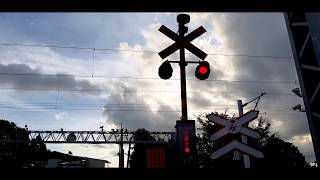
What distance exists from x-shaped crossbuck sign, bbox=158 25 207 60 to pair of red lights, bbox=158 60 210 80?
267mm

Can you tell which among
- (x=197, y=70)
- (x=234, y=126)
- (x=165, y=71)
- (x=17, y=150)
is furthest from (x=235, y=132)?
(x=17, y=150)

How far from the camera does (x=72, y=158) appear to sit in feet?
163

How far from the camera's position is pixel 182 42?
25.0 ft

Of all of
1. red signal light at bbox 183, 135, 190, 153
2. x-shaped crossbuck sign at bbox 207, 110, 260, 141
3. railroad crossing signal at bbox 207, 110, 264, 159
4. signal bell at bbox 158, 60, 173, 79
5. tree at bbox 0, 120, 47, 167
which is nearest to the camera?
red signal light at bbox 183, 135, 190, 153

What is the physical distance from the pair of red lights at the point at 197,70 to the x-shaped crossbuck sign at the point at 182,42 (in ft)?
0.88

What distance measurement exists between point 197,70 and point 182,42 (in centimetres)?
84

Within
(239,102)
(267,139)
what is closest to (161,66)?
(239,102)

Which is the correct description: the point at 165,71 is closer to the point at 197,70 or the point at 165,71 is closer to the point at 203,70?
the point at 197,70

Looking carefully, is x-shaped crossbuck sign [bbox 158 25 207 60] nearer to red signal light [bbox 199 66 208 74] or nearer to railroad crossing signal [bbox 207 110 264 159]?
red signal light [bbox 199 66 208 74]

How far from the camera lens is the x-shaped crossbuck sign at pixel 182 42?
7.64 meters

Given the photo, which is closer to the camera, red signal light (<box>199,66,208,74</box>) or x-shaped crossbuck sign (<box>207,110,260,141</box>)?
x-shaped crossbuck sign (<box>207,110,260,141</box>)

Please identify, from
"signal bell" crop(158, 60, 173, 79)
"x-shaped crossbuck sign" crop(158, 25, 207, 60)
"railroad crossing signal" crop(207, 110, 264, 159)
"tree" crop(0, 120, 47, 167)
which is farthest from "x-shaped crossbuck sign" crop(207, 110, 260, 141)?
"tree" crop(0, 120, 47, 167)

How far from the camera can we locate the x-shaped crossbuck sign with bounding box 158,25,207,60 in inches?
301
